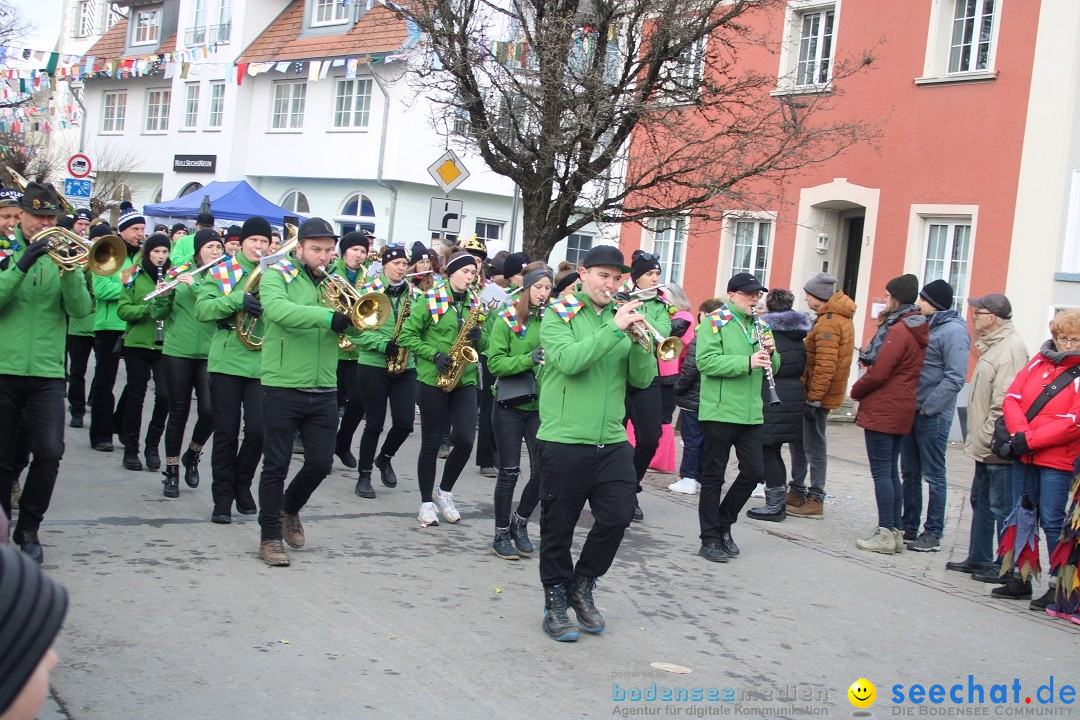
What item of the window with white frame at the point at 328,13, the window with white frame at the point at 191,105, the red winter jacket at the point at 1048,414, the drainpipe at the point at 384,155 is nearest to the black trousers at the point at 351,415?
the red winter jacket at the point at 1048,414

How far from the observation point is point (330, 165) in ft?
102

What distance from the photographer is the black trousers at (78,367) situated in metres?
10.5

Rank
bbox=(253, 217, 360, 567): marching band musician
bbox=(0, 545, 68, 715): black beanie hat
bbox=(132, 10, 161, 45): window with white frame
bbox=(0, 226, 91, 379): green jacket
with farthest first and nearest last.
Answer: bbox=(132, 10, 161, 45): window with white frame → bbox=(253, 217, 360, 567): marching band musician → bbox=(0, 226, 91, 379): green jacket → bbox=(0, 545, 68, 715): black beanie hat

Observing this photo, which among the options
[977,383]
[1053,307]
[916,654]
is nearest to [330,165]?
[1053,307]

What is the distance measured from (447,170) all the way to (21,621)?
13.7 metres

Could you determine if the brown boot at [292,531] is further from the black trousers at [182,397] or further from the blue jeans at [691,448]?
the blue jeans at [691,448]

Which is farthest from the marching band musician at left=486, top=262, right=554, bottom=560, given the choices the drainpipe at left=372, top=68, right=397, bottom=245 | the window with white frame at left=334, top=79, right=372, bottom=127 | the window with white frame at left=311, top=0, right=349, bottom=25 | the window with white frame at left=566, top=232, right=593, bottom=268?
the window with white frame at left=566, top=232, right=593, bottom=268

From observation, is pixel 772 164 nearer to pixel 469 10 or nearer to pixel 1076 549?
pixel 469 10

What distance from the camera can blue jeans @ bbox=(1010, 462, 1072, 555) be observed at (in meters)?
7.06

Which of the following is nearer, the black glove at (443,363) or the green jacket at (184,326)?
the black glove at (443,363)

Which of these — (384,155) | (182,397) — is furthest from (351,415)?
(384,155)

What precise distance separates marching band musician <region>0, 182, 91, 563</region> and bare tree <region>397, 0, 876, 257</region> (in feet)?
27.6

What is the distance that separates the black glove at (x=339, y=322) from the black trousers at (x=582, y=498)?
1.43m

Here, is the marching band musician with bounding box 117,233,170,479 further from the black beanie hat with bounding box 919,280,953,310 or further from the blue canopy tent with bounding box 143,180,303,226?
the blue canopy tent with bounding box 143,180,303,226
